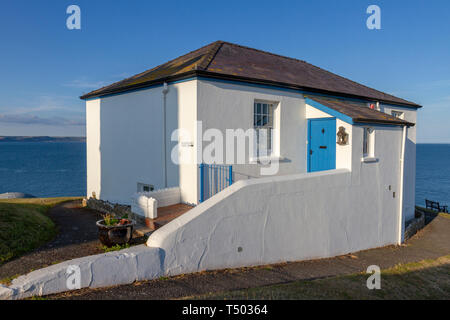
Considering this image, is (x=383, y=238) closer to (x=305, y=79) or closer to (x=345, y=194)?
(x=345, y=194)

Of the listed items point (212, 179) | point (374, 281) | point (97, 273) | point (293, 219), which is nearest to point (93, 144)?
point (212, 179)

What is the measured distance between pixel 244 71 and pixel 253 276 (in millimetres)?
6801

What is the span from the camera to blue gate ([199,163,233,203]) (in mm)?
9469

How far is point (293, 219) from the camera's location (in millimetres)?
8039

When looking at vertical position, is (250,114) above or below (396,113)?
below

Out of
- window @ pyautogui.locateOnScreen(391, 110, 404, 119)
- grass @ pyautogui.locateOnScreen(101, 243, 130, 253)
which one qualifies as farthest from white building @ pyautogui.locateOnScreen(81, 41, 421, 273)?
window @ pyautogui.locateOnScreen(391, 110, 404, 119)

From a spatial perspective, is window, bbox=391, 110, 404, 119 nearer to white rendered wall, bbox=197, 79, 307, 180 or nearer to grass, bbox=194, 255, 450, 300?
white rendered wall, bbox=197, 79, 307, 180

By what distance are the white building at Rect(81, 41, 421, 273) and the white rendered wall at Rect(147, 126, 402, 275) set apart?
26mm

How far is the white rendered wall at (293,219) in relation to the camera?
251 inches

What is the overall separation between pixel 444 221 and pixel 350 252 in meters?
11.8

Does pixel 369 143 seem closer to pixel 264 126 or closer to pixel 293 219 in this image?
pixel 264 126
